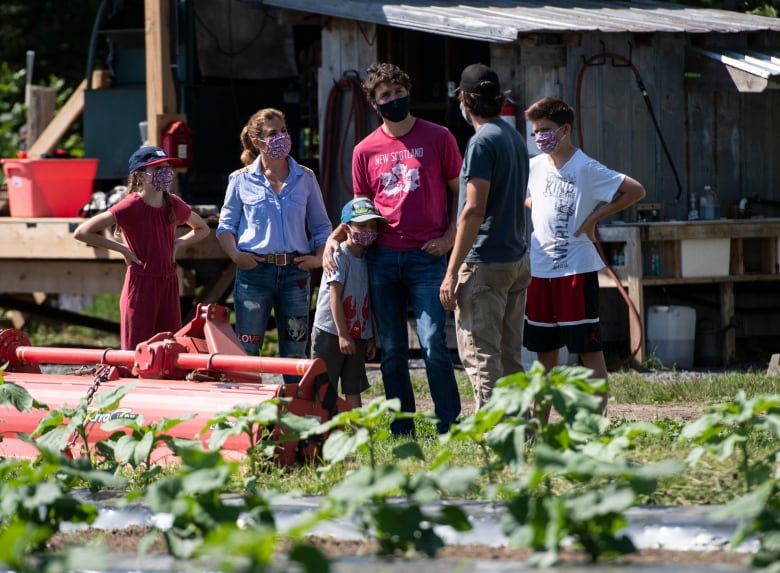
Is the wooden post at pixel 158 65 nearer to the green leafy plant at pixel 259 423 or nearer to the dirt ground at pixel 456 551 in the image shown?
the green leafy plant at pixel 259 423

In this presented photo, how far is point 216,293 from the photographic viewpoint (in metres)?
11.0

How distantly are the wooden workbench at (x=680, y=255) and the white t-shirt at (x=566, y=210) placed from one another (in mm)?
3665

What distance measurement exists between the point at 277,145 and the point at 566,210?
163 centimetres

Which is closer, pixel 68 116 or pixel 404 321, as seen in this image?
pixel 404 321

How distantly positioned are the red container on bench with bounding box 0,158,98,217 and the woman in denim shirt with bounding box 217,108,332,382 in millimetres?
4010

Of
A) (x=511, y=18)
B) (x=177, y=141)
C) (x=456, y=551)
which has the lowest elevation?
(x=456, y=551)

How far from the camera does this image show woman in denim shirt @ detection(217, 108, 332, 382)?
7.36 meters

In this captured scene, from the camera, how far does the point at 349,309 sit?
6875 mm

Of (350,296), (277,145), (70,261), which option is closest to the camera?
(350,296)

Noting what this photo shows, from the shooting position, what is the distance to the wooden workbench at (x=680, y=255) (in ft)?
34.3

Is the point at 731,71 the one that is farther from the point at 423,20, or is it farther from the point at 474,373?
the point at 474,373

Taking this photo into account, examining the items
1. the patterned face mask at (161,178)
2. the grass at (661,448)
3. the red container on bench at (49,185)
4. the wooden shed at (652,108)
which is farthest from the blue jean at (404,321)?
the red container on bench at (49,185)

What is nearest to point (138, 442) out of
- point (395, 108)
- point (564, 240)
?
point (395, 108)

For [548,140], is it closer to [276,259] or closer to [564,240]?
[564,240]
